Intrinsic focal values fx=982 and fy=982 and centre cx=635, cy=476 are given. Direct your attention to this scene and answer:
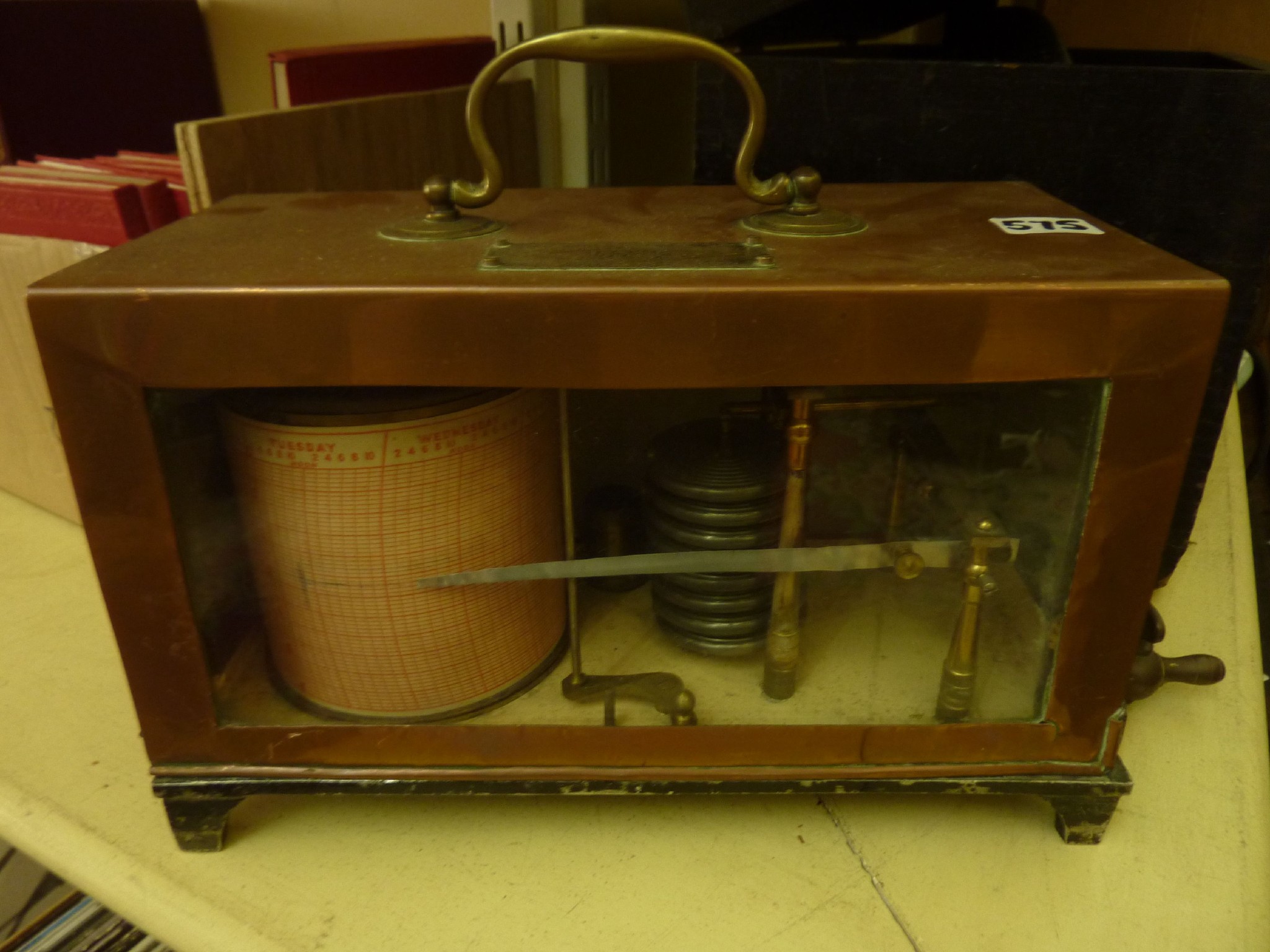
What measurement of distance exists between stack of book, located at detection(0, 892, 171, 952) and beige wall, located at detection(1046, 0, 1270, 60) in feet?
5.52

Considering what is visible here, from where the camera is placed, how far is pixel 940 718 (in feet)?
2.22

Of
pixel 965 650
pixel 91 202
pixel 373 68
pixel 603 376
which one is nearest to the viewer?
pixel 603 376

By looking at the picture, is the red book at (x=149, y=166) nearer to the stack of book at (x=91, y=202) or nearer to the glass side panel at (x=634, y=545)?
the stack of book at (x=91, y=202)

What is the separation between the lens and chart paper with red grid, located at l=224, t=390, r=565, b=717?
626 mm

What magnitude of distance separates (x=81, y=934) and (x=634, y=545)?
77cm

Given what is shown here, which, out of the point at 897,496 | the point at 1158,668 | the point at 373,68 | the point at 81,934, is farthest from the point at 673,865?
the point at 373,68

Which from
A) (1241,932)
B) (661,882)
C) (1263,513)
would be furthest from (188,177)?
(1263,513)

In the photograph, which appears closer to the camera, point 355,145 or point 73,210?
point 73,210

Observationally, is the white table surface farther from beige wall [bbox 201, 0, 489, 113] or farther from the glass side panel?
beige wall [bbox 201, 0, 489, 113]

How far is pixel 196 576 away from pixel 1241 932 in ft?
2.35

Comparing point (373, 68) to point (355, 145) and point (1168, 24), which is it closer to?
point (355, 145)

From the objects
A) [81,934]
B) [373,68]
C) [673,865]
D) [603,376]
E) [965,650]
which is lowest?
[81,934]

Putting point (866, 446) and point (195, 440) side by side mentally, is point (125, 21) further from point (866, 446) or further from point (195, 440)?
point (866, 446)

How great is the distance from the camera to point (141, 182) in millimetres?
864
